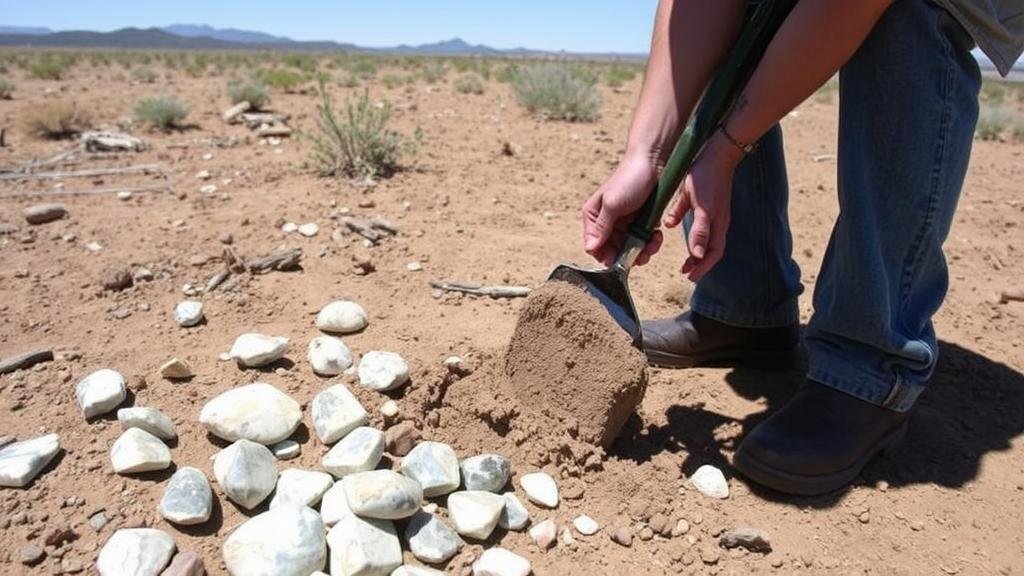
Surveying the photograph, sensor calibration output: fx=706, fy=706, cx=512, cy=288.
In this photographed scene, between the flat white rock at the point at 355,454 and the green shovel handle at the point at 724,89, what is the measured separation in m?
0.78

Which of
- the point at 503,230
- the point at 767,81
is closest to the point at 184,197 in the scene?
the point at 503,230

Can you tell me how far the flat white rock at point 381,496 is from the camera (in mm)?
1274

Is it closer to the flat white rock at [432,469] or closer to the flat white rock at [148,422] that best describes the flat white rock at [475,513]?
the flat white rock at [432,469]

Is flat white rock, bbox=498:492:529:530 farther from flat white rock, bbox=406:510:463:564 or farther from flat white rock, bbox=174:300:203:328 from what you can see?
flat white rock, bbox=174:300:203:328

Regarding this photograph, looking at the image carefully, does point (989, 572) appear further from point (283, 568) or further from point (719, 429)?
point (283, 568)

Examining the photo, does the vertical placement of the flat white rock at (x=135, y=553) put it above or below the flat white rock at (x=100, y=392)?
below

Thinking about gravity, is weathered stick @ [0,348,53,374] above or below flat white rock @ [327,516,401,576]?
below

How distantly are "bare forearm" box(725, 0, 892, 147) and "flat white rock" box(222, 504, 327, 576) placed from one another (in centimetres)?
110

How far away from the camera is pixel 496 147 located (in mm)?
4824

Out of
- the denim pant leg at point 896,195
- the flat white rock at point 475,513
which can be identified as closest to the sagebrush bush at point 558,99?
the denim pant leg at point 896,195

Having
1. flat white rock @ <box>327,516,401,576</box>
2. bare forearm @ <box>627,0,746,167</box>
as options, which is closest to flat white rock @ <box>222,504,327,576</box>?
flat white rock @ <box>327,516,401,576</box>

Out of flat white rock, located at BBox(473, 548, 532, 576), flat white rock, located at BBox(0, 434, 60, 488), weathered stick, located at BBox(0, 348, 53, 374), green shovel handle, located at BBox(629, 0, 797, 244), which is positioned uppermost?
green shovel handle, located at BBox(629, 0, 797, 244)

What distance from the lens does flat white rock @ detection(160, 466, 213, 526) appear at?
1.31 meters

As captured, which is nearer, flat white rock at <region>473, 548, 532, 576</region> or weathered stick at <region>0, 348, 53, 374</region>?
flat white rock at <region>473, 548, 532, 576</region>
